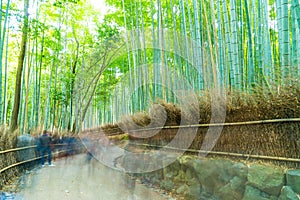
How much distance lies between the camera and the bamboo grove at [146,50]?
3697 millimetres

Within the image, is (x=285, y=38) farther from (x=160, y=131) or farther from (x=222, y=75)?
(x=160, y=131)

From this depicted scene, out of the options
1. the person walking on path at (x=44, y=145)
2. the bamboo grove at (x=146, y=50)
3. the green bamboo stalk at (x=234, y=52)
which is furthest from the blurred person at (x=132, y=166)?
the green bamboo stalk at (x=234, y=52)

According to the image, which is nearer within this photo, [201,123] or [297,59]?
[297,59]

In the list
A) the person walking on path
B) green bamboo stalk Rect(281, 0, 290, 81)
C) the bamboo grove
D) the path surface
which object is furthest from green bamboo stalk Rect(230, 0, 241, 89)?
the person walking on path

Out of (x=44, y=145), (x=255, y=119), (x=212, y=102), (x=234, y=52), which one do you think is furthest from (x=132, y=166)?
(x=255, y=119)

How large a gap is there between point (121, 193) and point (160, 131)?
4.90 feet

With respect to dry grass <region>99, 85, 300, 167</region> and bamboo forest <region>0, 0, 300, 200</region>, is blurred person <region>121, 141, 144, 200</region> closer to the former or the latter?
bamboo forest <region>0, 0, 300, 200</region>

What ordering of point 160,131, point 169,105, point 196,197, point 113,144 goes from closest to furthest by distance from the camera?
1. point 196,197
2. point 169,105
3. point 160,131
4. point 113,144

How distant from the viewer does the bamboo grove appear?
370cm

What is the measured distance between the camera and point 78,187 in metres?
4.67

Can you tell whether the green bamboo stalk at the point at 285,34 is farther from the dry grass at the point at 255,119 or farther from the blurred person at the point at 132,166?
the blurred person at the point at 132,166

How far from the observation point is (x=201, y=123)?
13.2ft

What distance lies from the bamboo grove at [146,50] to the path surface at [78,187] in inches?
66.7

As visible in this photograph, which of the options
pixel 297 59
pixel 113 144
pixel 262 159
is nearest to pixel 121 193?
pixel 262 159
